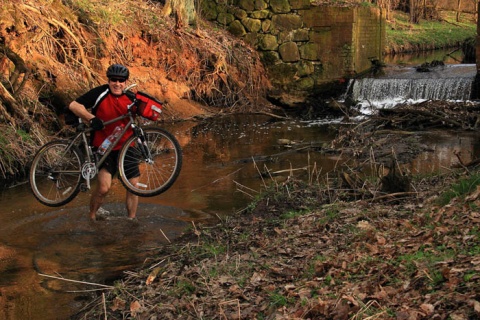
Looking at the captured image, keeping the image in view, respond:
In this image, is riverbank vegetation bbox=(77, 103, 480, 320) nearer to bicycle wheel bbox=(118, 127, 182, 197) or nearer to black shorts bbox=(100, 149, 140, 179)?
bicycle wheel bbox=(118, 127, 182, 197)

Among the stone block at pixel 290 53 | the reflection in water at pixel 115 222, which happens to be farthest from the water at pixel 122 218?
the stone block at pixel 290 53

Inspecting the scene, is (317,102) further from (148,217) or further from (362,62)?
(148,217)

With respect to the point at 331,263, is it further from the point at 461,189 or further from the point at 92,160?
the point at 92,160

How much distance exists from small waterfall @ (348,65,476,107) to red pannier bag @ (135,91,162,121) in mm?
11157

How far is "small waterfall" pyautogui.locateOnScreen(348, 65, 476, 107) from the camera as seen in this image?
18.3 metres

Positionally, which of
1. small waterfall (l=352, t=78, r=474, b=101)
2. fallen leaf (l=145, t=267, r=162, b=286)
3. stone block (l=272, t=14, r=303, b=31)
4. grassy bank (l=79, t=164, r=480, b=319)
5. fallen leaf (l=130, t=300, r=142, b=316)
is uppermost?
stone block (l=272, t=14, r=303, b=31)

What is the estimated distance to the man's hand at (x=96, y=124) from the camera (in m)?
7.73

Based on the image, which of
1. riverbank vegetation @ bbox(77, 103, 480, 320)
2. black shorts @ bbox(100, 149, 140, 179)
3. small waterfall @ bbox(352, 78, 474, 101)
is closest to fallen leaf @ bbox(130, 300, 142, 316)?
riverbank vegetation @ bbox(77, 103, 480, 320)

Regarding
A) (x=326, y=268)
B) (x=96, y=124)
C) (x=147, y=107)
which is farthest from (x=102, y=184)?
(x=326, y=268)

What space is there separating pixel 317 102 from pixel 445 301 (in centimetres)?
1571

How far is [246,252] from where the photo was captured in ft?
20.6

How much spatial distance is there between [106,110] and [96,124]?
0.26 meters

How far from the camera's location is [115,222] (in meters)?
8.38

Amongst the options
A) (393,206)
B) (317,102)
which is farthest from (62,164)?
(317,102)
